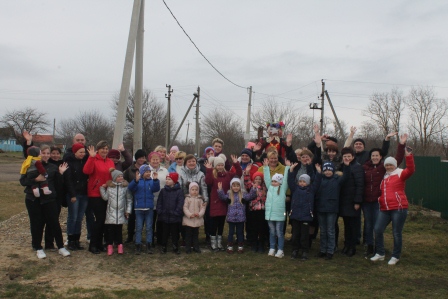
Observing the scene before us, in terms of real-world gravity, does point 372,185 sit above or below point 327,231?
above

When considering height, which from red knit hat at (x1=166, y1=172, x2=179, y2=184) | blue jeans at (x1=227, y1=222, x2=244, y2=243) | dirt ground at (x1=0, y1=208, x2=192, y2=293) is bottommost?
dirt ground at (x1=0, y1=208, x2=192, y2=293)

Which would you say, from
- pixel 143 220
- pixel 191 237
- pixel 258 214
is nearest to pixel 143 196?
pixel 143 220

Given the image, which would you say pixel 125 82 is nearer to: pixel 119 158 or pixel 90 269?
pixel 119 158

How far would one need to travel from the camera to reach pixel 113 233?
735 centimetres

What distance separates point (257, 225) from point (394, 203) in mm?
2271

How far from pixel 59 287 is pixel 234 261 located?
2651mm

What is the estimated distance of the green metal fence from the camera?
12.3 metres

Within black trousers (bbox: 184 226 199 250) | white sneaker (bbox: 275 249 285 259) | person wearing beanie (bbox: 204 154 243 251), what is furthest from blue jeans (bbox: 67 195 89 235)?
white sneaker (bbox: 275 249 285 259)

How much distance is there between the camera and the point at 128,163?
26.7ft

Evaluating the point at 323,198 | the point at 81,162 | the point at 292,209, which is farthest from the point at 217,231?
the point at 81,162

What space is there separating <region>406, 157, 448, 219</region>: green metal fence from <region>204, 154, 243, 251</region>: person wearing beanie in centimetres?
720

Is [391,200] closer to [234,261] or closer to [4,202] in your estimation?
[234,261]

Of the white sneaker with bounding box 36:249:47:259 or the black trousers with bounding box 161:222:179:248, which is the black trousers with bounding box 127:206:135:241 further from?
the white sneaker with bounding box 36:249:47:259

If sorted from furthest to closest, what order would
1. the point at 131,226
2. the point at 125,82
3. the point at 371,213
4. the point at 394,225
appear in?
the point at 125,82 → the point at 131,226 → the point at 371,213 → the point at 394,225
